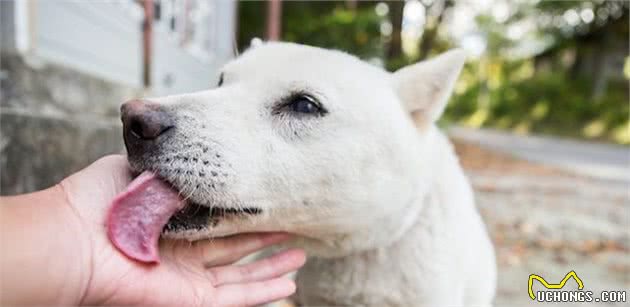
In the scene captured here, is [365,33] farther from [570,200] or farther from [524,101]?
[524,101]

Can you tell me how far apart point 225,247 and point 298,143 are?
0.47 meters

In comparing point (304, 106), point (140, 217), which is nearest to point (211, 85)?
point (304, 106)

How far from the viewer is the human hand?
137 cm

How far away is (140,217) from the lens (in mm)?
1436

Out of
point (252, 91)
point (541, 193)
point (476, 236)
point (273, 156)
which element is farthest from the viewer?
point (541, 193)

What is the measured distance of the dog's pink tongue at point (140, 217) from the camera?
142 centimetres

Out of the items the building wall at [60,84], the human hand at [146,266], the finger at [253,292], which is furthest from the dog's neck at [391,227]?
the building wall at [60,84]

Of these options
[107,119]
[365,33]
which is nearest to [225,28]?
[365,33]

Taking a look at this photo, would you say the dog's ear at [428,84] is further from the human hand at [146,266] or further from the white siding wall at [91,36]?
the white siding wall at [91,36]

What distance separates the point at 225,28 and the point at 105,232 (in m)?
8.42

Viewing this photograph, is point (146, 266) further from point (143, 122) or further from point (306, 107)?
point (306, 107)

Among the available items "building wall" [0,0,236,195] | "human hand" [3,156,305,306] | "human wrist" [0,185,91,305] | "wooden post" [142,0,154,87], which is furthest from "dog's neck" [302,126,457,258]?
"wooden post" [142,0,154,87]

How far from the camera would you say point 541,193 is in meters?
7.26

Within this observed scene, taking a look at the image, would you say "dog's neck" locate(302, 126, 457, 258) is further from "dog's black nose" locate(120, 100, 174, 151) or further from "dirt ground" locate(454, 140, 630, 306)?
"dirt ground" locate(454, 140, 630, 306)
